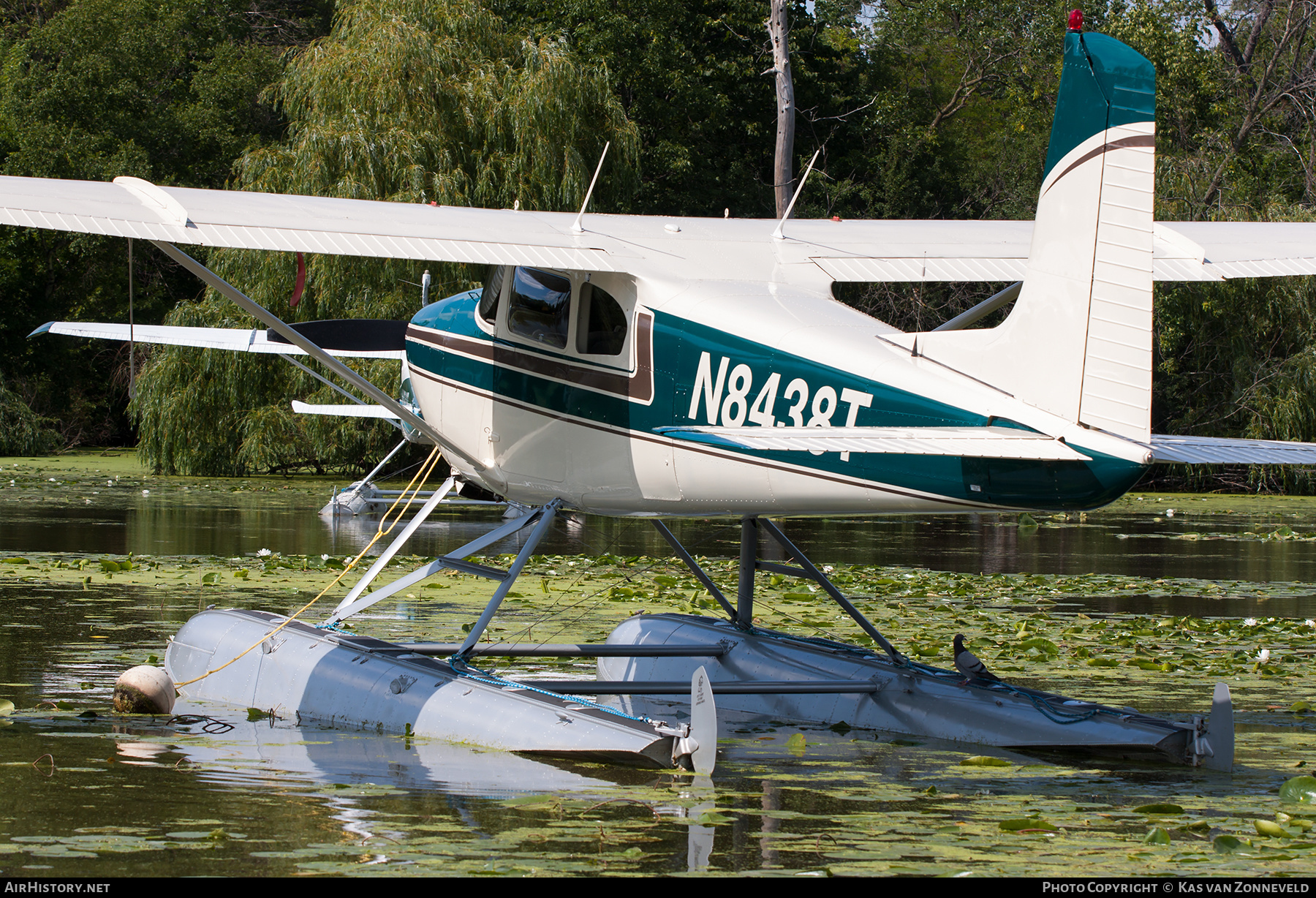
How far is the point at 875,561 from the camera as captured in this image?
52.3ft

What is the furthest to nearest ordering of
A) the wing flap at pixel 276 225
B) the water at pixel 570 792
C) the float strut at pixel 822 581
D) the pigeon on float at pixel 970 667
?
1. the float strut at pixel 822 581
2. the pigeon on float at pixel 970 667
3. the wing flap at pixel 276 225
4. the water at pixel 570 792

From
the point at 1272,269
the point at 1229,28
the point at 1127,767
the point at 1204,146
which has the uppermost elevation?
the point at 1229,28

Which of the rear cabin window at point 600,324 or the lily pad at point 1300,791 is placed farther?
the rear cabin window at point 600,324

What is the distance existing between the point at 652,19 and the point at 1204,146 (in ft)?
49.3

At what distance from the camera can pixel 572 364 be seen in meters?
7.69

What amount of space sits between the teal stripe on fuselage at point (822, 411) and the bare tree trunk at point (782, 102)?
23.4 m

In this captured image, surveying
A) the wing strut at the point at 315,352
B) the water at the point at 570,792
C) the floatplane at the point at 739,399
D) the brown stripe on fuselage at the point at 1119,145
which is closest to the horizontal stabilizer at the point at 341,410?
the water at the point at 570,792

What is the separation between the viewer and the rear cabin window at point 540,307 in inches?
309

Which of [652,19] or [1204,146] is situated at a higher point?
[652,19]

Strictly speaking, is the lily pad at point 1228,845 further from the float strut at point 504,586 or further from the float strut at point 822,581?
the float strut at point 504,586

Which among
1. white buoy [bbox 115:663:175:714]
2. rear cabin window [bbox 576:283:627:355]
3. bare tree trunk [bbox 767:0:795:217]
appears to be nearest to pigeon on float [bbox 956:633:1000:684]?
rear cabin window [bbox 576:283:627:355]

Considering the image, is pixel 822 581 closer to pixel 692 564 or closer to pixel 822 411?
pixel 692 564
